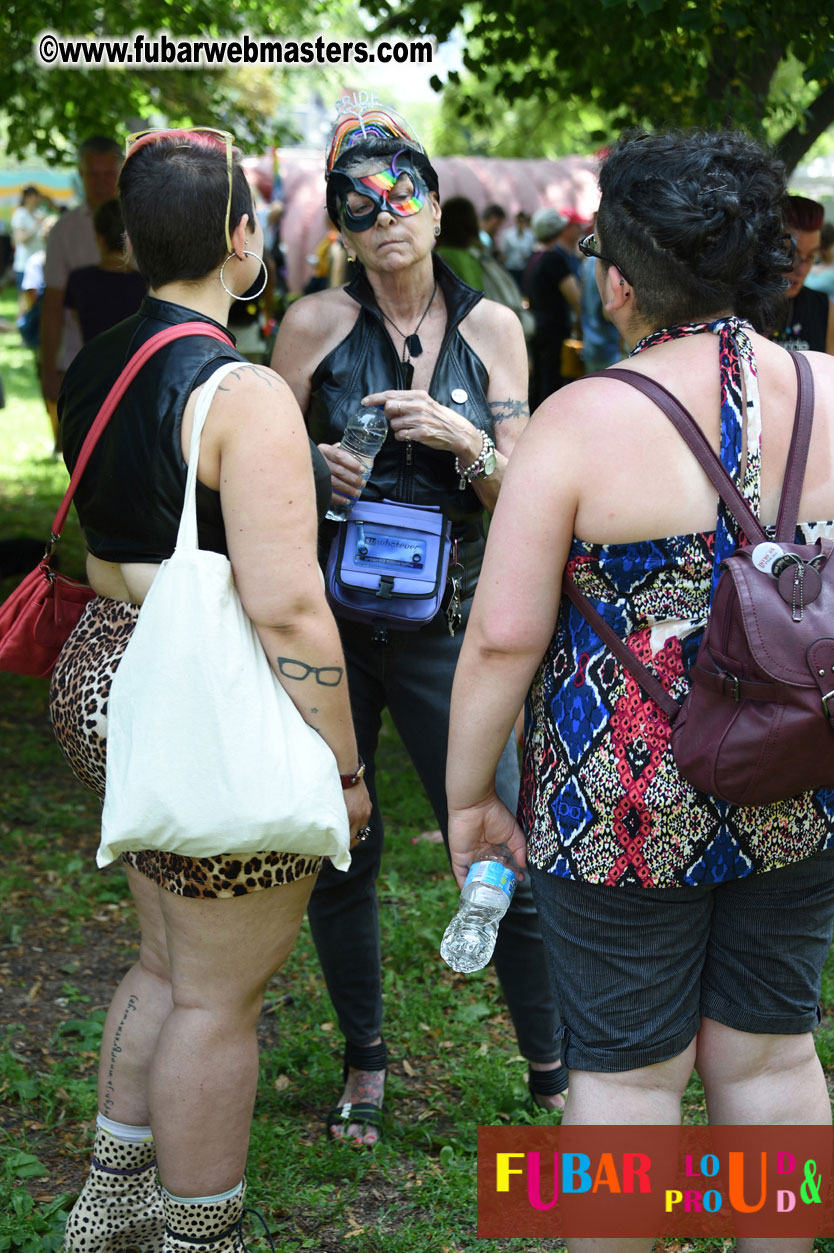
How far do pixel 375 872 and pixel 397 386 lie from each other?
3.83ft

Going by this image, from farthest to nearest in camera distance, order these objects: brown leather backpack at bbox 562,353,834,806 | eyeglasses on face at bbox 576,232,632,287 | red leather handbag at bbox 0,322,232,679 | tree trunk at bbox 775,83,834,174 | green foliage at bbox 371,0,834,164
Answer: tree trunk at bbox 775,83,834,174
green foliage at bbox 371,0,834,164
red leather handbag at bbox 0,322,232,679
eyeglasses on face at bbox 576,232,632,287
brown leather backpack at bbox 562,353,834,806

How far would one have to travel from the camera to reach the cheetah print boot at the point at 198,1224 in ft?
7.12

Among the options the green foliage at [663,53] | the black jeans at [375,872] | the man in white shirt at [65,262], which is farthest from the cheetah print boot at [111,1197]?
the man in white shirt at [65,262]

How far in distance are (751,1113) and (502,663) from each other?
0.84m

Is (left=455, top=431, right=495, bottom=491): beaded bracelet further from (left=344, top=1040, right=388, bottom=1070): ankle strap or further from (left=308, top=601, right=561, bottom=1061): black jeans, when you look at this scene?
(left=344, top=1040, right=388, bottom=1070): ankle strap

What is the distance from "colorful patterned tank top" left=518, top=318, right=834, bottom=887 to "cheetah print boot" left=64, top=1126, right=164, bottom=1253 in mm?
1102

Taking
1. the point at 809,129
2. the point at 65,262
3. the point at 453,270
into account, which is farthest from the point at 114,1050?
the point at 65,262

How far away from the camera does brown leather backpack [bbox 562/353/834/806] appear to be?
5.58 feet

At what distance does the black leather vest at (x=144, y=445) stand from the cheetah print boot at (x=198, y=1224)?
1122mm

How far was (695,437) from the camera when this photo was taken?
1.82 m

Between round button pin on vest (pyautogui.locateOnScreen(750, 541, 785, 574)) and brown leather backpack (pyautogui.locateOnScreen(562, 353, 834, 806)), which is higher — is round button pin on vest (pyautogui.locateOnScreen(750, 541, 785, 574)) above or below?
above

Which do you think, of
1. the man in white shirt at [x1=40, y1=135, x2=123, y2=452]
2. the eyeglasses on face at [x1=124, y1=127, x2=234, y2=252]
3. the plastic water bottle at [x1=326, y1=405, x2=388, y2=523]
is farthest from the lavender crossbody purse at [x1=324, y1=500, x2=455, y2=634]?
the man in white shirt at [x1=40, y1=135, x2=123, y2=452]

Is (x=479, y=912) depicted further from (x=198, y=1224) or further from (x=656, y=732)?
(x=198, y=1224)

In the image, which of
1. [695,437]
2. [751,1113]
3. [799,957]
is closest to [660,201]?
[695,437]
